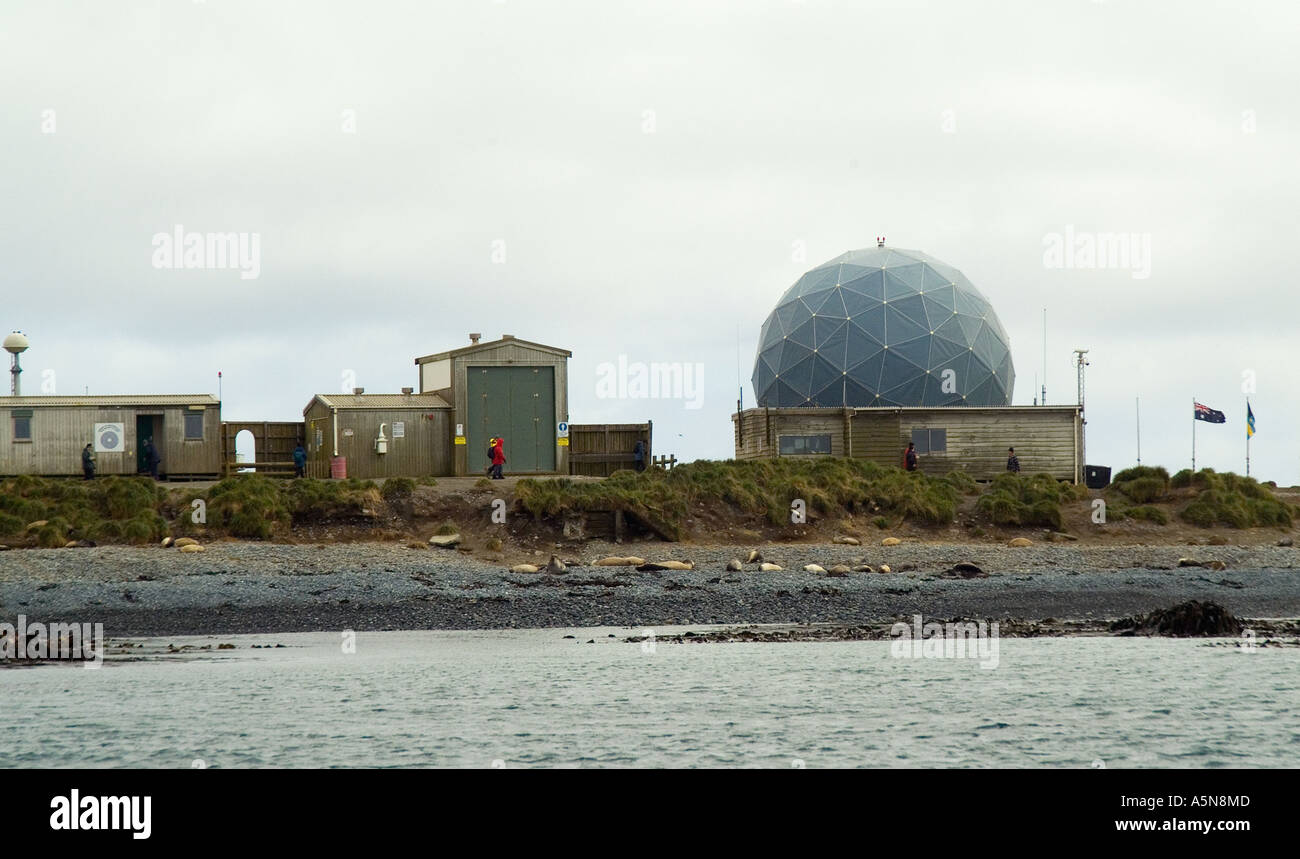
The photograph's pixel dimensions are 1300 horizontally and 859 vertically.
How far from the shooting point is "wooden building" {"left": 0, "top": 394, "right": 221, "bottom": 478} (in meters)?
39.5

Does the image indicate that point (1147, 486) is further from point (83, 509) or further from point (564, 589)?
point (83, 509)

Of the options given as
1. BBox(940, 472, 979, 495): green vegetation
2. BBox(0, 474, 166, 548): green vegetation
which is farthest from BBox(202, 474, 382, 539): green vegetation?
BBox(940, 472, 979, 495): green vegetation

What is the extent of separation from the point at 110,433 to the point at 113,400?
113 cm

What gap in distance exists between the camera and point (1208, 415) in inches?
1940

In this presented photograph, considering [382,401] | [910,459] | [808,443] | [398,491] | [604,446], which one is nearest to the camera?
[398,491]

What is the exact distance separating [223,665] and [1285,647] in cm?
1493

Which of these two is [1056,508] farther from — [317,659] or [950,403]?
[317,659]

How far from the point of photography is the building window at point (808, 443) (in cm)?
4575

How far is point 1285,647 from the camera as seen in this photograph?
21.3 meters

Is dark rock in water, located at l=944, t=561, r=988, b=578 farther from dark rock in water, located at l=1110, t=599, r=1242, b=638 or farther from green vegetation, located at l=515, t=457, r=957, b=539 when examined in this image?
green vegetation, located at l=515, t=457, r=957, b=539

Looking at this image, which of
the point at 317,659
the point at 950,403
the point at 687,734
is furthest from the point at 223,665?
the point at 950,403

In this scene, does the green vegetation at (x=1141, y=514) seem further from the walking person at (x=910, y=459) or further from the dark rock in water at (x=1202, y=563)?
the walking person at (x=910, y=459)

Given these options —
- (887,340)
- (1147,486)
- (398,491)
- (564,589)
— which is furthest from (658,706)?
(887,340)

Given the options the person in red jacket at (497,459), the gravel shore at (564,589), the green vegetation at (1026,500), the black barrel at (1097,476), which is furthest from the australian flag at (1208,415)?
the person in red jacket at (497,459)
